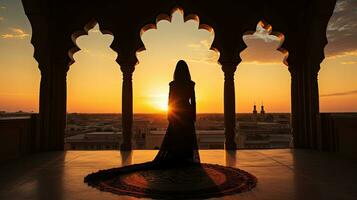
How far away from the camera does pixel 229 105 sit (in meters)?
8.91

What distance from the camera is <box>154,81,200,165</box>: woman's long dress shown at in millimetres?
5633

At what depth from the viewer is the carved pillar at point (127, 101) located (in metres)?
8.88

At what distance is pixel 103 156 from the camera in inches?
297

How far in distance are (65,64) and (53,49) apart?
1.87 ft

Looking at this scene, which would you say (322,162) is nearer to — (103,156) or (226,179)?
(226,179)

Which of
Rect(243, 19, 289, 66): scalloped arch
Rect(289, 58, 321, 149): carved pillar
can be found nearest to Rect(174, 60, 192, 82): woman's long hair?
Rect(243, 19, 289, 66): scalloped arch

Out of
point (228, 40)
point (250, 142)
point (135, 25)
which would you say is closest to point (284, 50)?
point (228, 40)

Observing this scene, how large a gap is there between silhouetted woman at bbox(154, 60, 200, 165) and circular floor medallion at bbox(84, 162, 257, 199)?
23 cm

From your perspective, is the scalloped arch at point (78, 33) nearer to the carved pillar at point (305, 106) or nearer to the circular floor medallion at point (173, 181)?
the circular floor medallion at point (173, 181)

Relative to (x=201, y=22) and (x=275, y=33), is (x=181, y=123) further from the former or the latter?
(x=275, y=33)

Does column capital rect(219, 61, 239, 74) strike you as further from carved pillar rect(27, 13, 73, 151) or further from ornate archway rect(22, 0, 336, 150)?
carved pillar rect(27, 13, 73, 151)

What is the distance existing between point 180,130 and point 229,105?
350 centimetres

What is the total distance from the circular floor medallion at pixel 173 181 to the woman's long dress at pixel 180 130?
201 millimetres

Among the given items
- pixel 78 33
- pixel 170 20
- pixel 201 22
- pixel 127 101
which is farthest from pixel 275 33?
pixel 78 33
